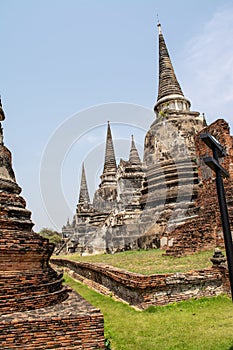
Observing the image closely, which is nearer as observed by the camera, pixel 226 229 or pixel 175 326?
pixel 226 229

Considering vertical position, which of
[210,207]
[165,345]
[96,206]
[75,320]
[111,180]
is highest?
[111,180]

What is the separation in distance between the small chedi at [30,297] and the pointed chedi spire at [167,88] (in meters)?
15.6

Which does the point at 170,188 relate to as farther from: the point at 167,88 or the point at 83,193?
the point at 83,193

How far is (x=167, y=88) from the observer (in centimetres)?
2167

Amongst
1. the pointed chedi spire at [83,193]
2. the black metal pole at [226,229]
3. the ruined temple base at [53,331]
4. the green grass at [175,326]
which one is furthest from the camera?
the pointed chedi spire at [83,193]

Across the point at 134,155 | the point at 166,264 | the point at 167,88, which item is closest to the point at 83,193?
the point at 134,155

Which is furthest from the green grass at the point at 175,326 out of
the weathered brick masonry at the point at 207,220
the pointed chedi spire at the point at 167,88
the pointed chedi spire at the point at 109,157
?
the pointed chedi spire at the point at 109,157

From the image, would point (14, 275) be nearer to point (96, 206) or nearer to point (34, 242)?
point (34, 242)

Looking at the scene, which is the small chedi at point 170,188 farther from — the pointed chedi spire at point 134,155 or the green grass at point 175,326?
the green grass at point 175,326

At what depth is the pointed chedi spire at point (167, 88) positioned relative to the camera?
68.8ft

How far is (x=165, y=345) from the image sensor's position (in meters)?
4.97

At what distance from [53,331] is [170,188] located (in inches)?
508

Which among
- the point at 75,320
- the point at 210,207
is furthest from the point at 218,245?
the point at 75,320

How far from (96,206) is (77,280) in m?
19.6
